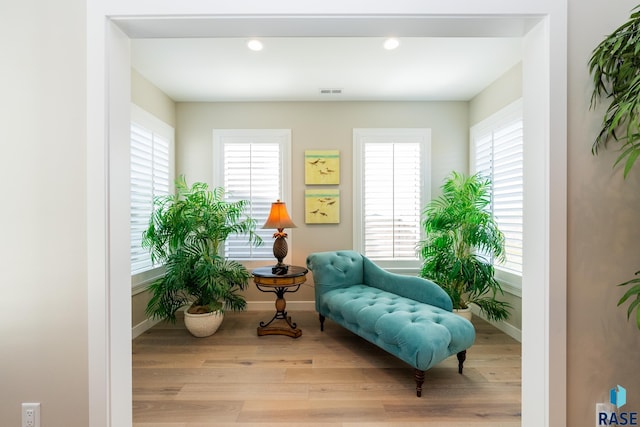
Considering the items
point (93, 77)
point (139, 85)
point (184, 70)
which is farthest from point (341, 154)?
point (93, 77)

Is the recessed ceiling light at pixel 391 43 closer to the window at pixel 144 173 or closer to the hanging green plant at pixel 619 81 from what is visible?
the hanging green plant at pixel 619 81

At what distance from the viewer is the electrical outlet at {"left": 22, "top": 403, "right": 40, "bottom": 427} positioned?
1.29 meters

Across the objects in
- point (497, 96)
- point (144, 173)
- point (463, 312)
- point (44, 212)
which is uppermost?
point (497, 96)

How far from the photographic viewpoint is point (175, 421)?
1884 millimetres

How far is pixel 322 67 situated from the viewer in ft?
9.97

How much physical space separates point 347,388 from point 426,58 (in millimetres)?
2899

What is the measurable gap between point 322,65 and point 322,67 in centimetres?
4

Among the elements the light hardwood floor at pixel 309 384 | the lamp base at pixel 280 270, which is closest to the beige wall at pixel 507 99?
the light hardwood floor at pixel 309 384

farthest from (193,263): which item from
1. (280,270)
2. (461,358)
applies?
(461,358)

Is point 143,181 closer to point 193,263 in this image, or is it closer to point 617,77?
point 193,263

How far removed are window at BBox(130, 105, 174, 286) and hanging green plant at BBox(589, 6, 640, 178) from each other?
11.3ft

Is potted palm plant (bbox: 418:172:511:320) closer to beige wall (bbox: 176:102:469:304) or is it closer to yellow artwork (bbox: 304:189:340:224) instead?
beige wall (bbox: 176:102:469:304)

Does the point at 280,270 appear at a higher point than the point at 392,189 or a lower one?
lower

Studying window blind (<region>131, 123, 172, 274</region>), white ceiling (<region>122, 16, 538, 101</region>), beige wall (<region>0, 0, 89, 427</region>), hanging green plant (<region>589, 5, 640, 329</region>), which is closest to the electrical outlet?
beige wall (<region>0, 0, 89, 427</region>)
